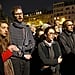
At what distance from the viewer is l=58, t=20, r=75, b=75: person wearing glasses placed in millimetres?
7637

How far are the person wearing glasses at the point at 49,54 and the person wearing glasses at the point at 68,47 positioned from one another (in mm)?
660

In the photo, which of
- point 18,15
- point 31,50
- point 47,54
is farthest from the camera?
point 31,50

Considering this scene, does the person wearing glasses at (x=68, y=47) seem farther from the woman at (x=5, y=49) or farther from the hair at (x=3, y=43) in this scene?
the hair at (x=3, y=43)

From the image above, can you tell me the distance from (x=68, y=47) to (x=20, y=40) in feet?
3.95

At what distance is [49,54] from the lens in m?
6.92

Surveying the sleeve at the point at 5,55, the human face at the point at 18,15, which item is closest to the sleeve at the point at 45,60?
the human face at the point at 18,15

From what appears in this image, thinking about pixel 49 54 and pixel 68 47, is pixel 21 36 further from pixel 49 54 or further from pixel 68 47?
pixel 68 47

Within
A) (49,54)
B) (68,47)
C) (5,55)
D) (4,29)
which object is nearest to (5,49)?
(5,55)

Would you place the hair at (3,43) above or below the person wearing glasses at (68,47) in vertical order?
above

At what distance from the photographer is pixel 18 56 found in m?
6.97

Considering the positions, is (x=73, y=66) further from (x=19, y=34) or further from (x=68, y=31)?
(x=19, y=34)

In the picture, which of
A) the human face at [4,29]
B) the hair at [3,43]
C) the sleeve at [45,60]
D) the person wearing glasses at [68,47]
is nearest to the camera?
the hair at [3,43]

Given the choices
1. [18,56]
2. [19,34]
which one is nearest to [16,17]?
[19,34]

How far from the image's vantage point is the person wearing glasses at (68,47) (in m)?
7.64
